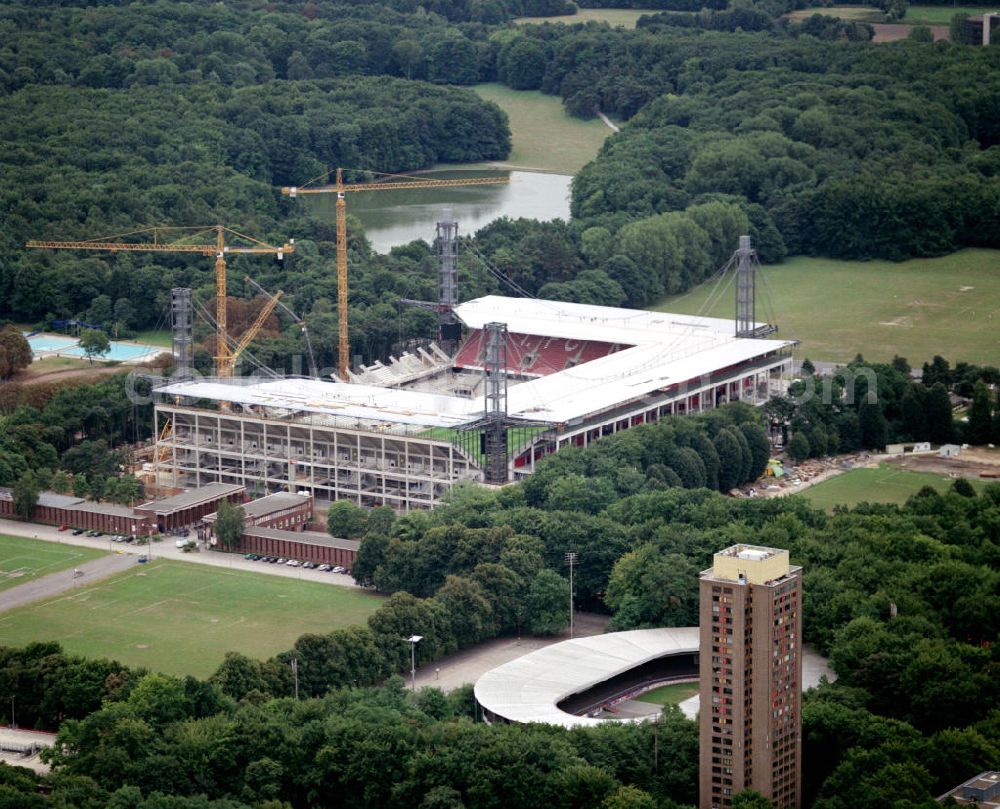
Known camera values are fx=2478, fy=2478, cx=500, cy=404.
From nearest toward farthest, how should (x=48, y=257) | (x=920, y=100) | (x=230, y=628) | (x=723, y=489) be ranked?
1. (x=230, y=628)
2. (x=723, y=489)
3. (x=48, y=257)
4. (x=920, y=100)

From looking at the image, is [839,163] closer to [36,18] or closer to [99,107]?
[99,107]

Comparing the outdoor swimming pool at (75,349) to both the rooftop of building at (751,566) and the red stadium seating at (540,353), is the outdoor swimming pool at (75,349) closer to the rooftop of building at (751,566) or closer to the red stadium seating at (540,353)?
the red stadium seating at (540,353)

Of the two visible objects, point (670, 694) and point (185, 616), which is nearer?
point (670, 694)

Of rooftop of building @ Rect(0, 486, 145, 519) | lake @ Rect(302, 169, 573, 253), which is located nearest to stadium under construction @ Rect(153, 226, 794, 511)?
rooftop of building @ Rect(0, 486, 145, 519)

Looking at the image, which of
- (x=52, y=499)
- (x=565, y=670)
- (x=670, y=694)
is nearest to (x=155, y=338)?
(x=52, y=499)

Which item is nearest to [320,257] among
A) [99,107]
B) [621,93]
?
[99,107]

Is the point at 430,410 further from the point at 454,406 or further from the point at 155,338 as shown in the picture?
the point at 155,338

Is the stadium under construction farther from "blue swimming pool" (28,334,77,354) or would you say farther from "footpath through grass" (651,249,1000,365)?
"blue swimming pool" (28,334,77,354)
